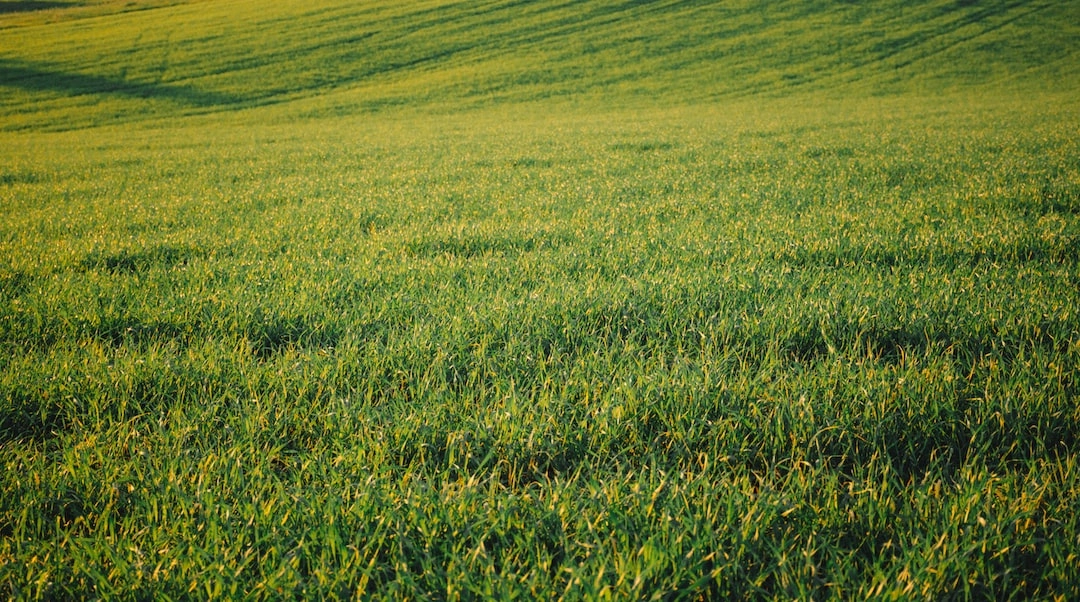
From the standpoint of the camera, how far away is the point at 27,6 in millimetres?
71750

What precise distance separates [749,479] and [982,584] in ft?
2.36

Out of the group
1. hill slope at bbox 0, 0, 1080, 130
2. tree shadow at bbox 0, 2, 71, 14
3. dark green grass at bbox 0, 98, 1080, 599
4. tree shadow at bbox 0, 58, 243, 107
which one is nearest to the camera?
dark green grass at bbox 0, 98, 1080, 599

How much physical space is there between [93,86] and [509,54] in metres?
29.0

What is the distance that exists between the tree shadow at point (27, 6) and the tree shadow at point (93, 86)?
1691 inches

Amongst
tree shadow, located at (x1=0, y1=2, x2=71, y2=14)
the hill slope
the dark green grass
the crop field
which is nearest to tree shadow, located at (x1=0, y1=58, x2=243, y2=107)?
the hill slope

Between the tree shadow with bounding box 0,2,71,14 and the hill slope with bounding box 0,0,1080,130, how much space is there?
68.6 feet

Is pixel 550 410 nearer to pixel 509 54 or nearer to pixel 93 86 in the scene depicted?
pixel 509 54

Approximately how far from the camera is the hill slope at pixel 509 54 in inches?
1438

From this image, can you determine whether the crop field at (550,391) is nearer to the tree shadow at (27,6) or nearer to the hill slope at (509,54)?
the hill slope at (509,54)

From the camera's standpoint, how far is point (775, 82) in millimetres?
38062

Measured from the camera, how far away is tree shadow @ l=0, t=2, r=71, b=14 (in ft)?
230

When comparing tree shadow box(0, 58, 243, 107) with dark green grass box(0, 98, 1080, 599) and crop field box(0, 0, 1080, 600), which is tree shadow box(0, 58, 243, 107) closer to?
crop field box(0, 0, 1080, 600)

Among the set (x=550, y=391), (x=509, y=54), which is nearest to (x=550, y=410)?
(x=550, y=391)

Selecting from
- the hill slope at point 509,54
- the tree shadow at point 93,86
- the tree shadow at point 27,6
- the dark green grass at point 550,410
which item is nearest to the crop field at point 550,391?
the dark green grass at point 550,410
